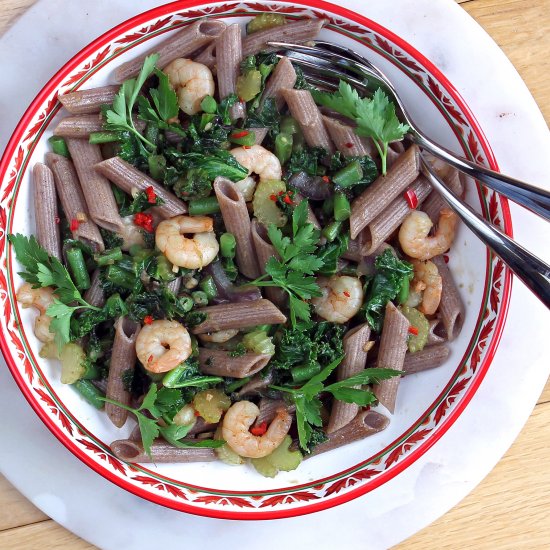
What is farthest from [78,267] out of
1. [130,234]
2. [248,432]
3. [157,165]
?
[248,432]

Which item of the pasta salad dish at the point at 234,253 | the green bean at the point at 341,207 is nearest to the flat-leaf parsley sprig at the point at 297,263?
the pasta salad dish at the point at 234,253

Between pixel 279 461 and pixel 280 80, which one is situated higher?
pixel 280 80

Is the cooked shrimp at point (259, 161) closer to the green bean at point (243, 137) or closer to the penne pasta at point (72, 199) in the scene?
the green bean at point (243, 137)

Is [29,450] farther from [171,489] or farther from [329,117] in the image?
[329,117]

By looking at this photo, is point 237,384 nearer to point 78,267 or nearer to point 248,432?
point 248,432

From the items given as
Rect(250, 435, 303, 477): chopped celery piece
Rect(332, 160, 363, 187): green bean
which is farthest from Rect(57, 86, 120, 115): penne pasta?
Rect(250, 435, 303, 477): chopped celery piece

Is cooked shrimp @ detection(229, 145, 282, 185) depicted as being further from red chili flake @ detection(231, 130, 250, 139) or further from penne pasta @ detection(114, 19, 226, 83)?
penne pasta @ detection(114, 19, 226, 83)
